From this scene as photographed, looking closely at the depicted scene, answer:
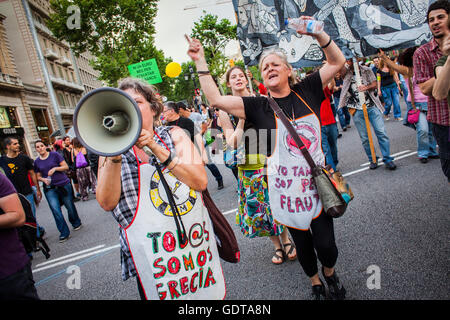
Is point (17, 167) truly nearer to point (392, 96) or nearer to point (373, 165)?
point (373, 165)

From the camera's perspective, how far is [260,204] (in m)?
2.54

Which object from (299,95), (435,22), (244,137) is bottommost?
(244,137)

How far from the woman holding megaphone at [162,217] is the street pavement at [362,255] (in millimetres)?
1105

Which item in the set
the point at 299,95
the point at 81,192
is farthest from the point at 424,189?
the point at 81,192

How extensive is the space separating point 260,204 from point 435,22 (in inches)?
82.8

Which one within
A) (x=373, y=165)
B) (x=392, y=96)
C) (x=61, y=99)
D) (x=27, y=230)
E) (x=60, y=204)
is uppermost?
(x=61, y=99)

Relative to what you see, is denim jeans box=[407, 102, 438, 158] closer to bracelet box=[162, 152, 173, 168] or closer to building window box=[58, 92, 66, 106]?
bracelet box=[162, 152, 173, 168]

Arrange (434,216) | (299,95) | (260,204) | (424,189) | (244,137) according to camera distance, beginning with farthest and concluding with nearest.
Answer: (424,189) < (434,216) < (260,204) < (244,137) < (299,95)

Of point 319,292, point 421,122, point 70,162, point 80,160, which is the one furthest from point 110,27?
point 319,292

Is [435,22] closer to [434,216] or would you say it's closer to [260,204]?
[434,216]

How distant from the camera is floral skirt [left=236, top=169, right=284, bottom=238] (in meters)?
2.53

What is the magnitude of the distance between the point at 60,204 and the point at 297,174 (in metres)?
5.03

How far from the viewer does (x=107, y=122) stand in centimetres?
113

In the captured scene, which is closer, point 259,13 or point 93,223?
point 259,13
